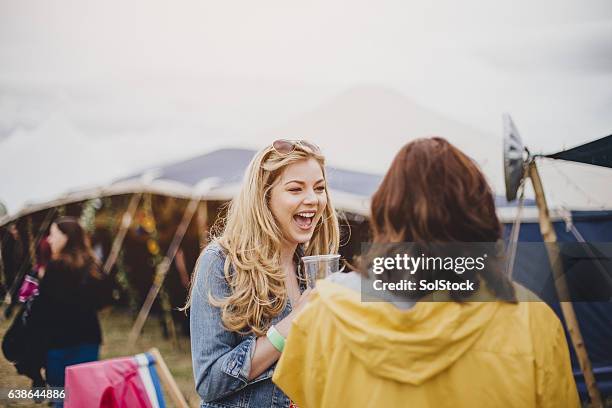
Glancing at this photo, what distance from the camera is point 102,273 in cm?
308

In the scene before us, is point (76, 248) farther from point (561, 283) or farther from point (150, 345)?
point (561, 283)

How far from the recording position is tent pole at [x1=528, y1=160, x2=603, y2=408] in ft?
7.15

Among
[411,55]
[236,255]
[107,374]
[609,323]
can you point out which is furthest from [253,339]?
[609,323]

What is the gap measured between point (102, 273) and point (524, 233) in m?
2.19

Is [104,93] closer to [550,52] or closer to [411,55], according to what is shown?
[411,55]

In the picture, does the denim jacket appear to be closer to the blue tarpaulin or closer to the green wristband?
the green wristband

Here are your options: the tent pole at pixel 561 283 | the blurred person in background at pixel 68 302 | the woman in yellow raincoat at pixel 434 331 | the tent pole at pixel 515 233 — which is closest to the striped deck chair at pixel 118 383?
the blurred person in background at pixel 68 302

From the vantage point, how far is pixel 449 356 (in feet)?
3.25

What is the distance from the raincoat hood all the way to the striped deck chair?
Answer: 1.25 m

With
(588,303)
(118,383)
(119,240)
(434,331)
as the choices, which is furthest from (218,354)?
(119,240)

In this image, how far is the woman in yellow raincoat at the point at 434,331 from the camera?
39.1 inches

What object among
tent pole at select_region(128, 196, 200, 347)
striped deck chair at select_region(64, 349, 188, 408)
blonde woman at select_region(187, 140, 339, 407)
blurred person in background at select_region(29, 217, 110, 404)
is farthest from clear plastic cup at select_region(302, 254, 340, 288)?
tent pole at select_region(128, 196, 200, 347)

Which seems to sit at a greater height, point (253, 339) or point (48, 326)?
point (253, 339)

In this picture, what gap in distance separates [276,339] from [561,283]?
4.50ft
